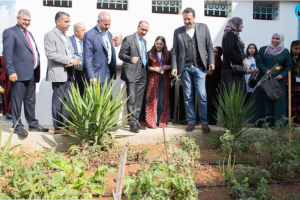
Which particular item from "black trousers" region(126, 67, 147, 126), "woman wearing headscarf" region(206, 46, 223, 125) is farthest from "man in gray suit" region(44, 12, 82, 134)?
"woman wearing headscarf" region(206, 46, 223, 125)

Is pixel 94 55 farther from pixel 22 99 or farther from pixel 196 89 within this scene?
pixel 196 89

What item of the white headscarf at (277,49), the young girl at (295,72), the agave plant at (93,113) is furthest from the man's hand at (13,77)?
the young girl at (295,72)

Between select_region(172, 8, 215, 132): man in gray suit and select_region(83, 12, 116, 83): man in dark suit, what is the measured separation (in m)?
1.01

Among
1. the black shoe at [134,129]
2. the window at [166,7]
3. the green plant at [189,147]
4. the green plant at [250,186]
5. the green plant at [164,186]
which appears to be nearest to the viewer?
the green plant at [164,186]

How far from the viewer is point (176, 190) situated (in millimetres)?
2875

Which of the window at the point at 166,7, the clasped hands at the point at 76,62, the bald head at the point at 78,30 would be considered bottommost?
the clasped hands at the point at 76,62

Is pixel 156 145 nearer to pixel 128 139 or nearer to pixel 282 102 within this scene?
pixel 128 139

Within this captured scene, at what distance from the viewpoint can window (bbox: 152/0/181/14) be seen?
7.07 meters

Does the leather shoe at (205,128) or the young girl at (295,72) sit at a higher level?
the young girl at (295,72)

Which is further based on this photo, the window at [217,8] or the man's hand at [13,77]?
the window at [217,8]

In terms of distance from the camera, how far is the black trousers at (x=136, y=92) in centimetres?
579

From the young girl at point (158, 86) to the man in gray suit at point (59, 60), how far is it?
50.8 inches

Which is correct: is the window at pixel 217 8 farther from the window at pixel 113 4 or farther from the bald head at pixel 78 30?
the bald head at pixel 78 30

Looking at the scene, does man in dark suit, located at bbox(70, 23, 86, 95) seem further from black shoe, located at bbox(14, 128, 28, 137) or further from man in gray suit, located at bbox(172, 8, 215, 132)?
man in gray suit, located at bbox(172, 8, 215, 132)
